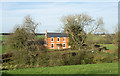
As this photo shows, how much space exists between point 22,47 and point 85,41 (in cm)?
900

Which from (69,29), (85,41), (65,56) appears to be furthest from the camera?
(69,29)

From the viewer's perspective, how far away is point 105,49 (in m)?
20.8

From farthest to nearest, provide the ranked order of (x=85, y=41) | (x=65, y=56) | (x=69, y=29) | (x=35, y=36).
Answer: (x=69, y=29) → (x=85, y=41) → (x=35, y=36) → (x=65, y=56)

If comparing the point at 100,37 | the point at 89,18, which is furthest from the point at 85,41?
the point at 89,18

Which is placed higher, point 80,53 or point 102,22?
point 102,22

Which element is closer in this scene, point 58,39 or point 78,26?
point 78,26

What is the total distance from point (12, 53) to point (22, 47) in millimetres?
1435

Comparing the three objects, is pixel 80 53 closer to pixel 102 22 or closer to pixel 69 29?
pixel 69 29

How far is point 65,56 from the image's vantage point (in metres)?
18.1

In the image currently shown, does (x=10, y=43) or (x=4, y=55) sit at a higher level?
(x=10, y=43)

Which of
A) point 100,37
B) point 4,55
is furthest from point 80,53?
point 4,55

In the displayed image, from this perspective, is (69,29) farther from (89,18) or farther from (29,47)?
(29,47)

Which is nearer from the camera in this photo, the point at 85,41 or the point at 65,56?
the point at 65,56

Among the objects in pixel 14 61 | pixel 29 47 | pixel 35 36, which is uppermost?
pixel 35 36
